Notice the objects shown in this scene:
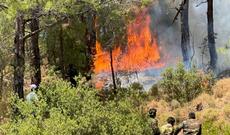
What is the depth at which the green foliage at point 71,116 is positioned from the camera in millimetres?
11680

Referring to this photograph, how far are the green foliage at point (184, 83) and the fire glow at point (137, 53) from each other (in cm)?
994

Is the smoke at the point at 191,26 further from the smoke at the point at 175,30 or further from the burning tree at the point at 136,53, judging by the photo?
the burning tree at the point at 136,53

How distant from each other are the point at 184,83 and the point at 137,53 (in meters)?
12.3

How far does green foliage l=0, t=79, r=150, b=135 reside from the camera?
1168 cm

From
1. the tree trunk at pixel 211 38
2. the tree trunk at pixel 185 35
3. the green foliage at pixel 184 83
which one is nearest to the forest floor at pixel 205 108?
the green foliage at pixel 184 83

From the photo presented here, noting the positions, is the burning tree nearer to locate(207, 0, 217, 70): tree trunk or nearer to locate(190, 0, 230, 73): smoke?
locate(190, 0, 230, 73): smoke

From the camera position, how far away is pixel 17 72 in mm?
15695

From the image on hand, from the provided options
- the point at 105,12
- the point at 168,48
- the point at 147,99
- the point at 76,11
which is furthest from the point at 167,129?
the point at 168,48

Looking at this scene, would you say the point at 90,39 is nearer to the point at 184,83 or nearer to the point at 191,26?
the point at 184,83

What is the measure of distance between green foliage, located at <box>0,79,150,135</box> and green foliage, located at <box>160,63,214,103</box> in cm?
556

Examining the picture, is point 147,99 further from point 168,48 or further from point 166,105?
point 168,48

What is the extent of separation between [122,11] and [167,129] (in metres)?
6.57

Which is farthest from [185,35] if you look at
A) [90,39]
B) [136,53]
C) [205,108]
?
[136,53]

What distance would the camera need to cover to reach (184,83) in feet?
62.7
